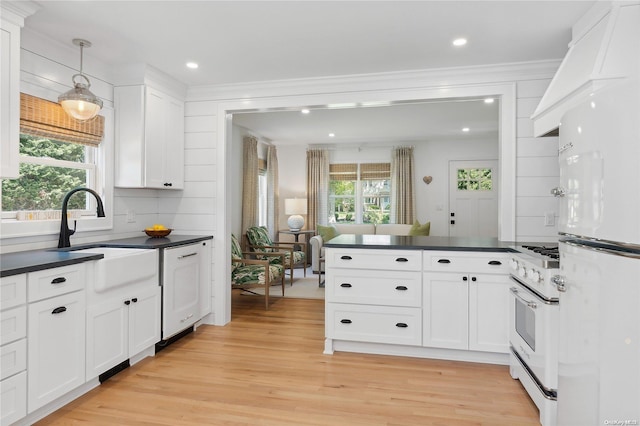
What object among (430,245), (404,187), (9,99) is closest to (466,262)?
(430,245)

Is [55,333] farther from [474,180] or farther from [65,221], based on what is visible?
[474,180]

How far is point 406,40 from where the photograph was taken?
2883 millimetres

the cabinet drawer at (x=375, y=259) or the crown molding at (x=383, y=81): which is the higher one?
the crown molding at (x=383, y=81)

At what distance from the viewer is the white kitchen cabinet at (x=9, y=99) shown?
7.34 ft

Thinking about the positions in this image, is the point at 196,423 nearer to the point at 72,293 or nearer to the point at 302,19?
the point at 72,293

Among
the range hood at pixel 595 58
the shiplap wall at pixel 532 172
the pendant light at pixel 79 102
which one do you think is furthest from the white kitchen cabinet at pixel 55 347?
the shiplap wall at pixel 532 172

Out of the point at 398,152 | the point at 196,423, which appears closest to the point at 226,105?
the point at 196,423

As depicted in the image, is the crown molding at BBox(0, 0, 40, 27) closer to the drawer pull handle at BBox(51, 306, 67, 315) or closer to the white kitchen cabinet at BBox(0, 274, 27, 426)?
the white kitchen cabinet at BBox(0, 274, 27, 426)

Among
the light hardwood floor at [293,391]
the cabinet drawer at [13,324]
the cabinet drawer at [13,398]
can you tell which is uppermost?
the cabinet drawer at [13,324]

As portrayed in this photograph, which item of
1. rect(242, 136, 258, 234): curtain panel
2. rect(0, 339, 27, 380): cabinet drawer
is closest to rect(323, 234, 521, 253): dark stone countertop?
rect(0, 339, 27, 380): cabinet drawer

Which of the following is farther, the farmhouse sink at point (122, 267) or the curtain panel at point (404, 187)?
the curtain panel at point (404, 187)

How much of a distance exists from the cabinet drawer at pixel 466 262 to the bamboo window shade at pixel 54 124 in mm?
3014

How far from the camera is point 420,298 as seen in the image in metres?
3.05

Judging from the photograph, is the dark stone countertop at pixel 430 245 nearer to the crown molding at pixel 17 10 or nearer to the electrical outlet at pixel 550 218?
the electrical outlet at pixel 550 218
